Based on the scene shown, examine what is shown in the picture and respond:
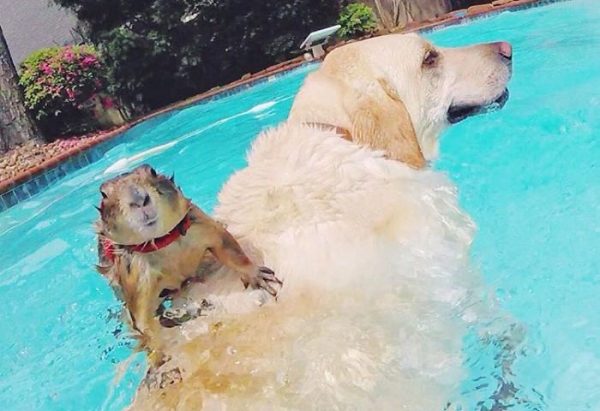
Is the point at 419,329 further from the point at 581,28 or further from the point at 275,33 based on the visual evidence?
the point at 275,33

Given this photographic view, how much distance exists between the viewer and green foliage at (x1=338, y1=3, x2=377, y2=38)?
16.5 metres

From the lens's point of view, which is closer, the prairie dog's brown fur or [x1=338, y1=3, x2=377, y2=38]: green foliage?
the prairie dog's brown fur

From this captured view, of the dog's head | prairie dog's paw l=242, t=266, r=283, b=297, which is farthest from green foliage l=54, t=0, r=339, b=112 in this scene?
prairie dog's paw l=242, t=266, r=283, b=297

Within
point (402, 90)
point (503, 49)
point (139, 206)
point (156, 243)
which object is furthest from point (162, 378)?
point (503, 49)

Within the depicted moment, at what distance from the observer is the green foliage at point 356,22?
16.5m

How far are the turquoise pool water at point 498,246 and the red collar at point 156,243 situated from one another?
0.20 m

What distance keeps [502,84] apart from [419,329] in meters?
1.42

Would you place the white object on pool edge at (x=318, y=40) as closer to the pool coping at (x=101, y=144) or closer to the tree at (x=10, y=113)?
the pool coping at (x=101, y=144)

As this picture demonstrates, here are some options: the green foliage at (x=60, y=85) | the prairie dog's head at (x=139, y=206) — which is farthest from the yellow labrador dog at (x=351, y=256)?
the green foliage at (x=60, y=85)

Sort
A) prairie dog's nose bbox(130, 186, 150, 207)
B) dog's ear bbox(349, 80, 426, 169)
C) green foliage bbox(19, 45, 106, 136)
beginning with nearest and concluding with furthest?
prairie dog's nose bbox(130, 186, 150, 207)
dog's ear bbox(349, 80, 426, 169)
green foliage bbox(19, 45, 106, 136)

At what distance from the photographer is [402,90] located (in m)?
3.26

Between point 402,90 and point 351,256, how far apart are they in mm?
985

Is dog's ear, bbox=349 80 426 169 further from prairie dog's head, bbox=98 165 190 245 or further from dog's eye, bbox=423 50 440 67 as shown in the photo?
prairie dog's head, bbox=98 165 190 245

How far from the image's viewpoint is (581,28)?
32.6ft
